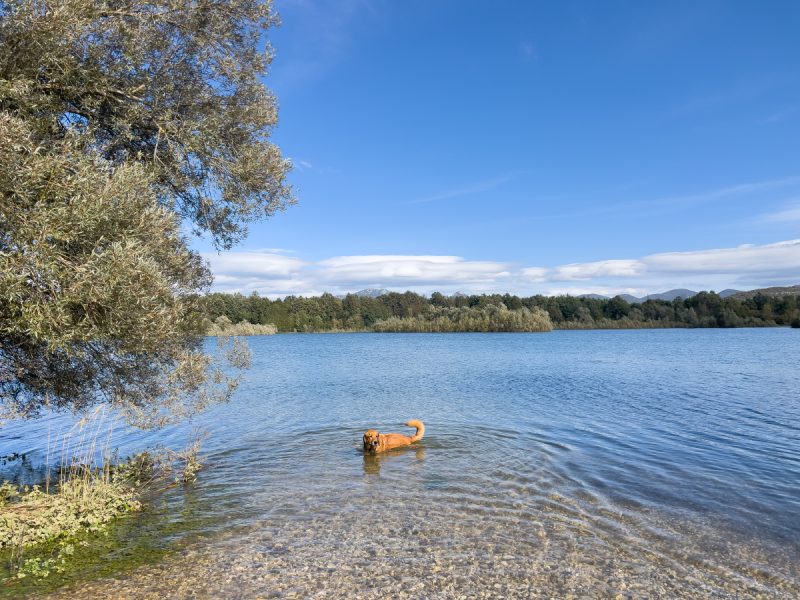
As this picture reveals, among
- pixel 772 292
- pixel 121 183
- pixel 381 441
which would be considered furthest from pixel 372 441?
pixel 772 292

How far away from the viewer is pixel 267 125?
40.3ft

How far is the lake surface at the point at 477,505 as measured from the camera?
7719 millimetres

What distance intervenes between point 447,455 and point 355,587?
8.41 m

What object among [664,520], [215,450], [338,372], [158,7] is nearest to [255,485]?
[215,450]

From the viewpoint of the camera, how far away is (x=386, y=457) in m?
15.3

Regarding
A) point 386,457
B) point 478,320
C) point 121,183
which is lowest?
point 386,457

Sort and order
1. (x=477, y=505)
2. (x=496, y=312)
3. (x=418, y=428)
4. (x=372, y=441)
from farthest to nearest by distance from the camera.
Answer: (x=496, y=312), (x=418, y=428), (x=372, y=441), (x=477, y=505)

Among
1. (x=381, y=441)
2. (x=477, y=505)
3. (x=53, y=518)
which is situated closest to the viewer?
(x=53, y=518)

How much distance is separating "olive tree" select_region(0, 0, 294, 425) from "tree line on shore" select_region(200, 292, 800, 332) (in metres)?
96.6

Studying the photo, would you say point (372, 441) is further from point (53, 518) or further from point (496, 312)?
point (496, 312)

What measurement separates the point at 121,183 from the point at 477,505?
883 cm

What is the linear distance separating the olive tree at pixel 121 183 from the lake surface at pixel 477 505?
3154 mm

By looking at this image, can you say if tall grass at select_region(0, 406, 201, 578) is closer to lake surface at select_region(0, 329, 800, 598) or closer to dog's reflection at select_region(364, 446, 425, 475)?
lake surface at select_region(0, 329, 800, 598)

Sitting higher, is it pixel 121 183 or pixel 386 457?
pixel 121 183
